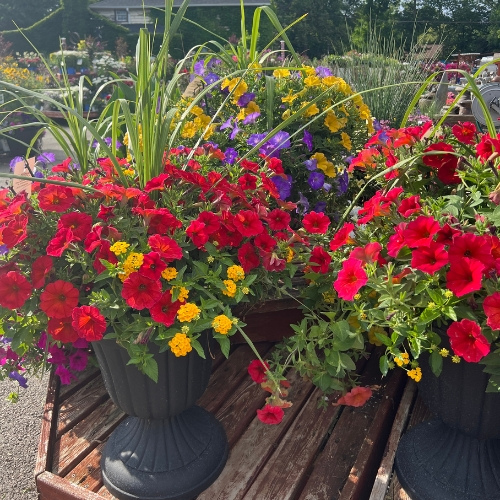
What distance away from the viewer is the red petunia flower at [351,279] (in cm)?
100

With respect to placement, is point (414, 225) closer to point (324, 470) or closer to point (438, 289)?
point (438, 289)

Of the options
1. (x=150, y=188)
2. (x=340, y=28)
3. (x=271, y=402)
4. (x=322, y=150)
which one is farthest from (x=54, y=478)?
(x=340, y=28)

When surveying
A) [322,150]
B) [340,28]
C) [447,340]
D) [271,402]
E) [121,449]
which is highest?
[340,28]

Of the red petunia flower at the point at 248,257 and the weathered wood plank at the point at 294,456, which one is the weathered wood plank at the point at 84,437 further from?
the red petunia flower at the point at 248,257

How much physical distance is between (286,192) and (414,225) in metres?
0.71

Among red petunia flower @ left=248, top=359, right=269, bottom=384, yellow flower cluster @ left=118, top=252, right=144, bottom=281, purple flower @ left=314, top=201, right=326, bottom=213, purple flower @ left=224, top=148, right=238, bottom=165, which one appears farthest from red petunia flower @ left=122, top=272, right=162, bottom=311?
purple flower @ left=314, top=201, right=326, bottom=213

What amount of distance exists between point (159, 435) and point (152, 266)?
20.5 inches

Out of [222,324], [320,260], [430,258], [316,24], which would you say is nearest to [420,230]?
[430,258]

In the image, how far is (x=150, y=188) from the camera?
3.56 ft

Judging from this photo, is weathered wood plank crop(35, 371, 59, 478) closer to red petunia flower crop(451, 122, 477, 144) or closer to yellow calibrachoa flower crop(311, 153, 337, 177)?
yellow calibrachoa flower crop(311, 153, 337, 177)

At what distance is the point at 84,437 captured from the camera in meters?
1.47

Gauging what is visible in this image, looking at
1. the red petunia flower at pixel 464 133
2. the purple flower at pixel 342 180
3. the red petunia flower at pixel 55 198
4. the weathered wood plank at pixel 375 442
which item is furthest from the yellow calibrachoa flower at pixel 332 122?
the red petunia flower at pixel 55 198

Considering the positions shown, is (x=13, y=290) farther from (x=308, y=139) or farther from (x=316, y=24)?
(x=316, y=24)

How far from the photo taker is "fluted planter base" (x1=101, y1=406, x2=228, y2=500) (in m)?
1.22
